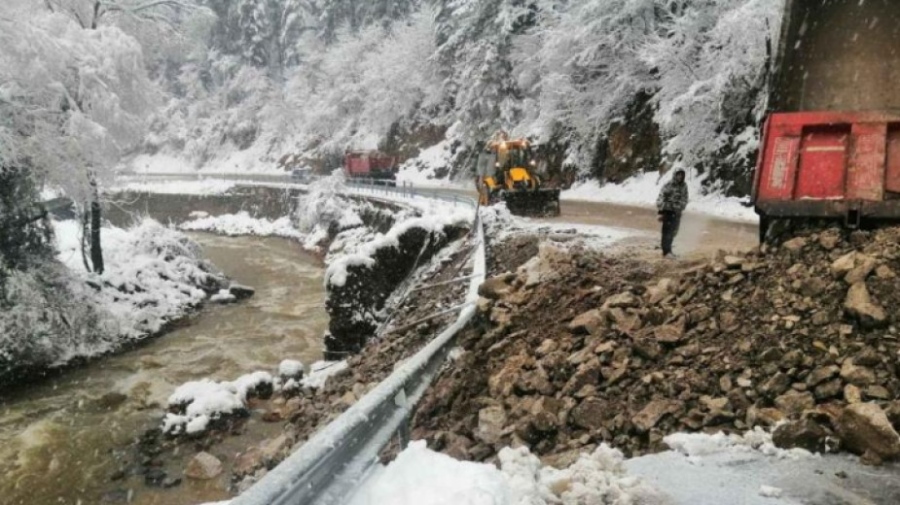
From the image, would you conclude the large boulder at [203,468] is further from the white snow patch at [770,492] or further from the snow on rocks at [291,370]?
the white snow patch at [770,492]

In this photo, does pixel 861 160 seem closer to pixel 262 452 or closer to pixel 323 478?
pixel 323 478

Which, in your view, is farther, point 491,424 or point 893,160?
point 893,160

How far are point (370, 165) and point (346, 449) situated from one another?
37.7 meters

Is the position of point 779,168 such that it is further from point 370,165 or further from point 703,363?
point 370,165

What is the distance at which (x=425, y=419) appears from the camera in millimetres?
5762

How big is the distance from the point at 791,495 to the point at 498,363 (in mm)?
3205

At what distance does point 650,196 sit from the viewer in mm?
22859

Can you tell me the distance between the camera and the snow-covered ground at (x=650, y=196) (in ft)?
57.9

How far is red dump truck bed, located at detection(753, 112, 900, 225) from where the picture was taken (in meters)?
5.88

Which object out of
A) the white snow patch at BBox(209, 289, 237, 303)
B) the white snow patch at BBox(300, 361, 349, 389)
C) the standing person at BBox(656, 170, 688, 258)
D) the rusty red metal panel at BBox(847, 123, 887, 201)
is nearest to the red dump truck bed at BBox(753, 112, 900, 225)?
the rusty red metal panel at BBox(847, 123, 887, 201)

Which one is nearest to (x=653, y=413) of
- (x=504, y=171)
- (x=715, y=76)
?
(x=504, y=171)

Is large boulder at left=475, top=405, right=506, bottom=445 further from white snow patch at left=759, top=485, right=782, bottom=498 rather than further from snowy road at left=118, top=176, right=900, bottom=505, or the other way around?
white snow patch at left=759, top=485, right=782, bottom=498

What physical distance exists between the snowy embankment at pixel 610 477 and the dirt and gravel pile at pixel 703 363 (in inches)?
9.0

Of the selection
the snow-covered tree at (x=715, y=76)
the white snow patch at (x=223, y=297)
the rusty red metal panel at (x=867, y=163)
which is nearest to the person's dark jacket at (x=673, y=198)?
the rusty red metal panel at (x=867, y=163)
